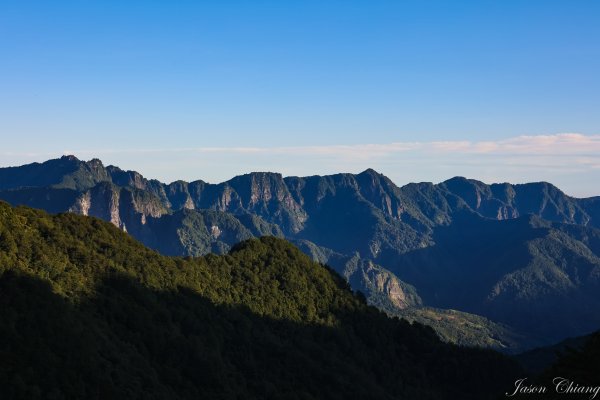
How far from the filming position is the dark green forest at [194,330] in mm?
89750

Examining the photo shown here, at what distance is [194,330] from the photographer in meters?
130

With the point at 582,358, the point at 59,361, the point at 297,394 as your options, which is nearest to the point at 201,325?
the point at 297,394

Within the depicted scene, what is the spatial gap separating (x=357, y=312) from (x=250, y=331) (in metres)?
46.9

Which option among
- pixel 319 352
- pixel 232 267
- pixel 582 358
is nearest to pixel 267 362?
pixel 319 352

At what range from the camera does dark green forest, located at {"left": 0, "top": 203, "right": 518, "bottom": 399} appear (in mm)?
89750

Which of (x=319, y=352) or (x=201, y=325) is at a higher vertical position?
(x=201, y=325)

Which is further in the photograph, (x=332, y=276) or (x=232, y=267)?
(x=332, y=276)

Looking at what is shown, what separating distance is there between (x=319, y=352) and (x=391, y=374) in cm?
2263

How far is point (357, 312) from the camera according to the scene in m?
183

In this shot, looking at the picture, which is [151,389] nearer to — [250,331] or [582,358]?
[250,331]

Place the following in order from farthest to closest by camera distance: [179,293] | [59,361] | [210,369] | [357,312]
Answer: [357,312]
[179,293]
[210,369]
[59,361]

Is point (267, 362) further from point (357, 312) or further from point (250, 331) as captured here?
point (357, 312)

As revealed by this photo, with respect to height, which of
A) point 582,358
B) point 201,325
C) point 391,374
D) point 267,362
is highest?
point 582,358

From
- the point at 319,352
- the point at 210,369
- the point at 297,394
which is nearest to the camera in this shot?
the point at 210,369
